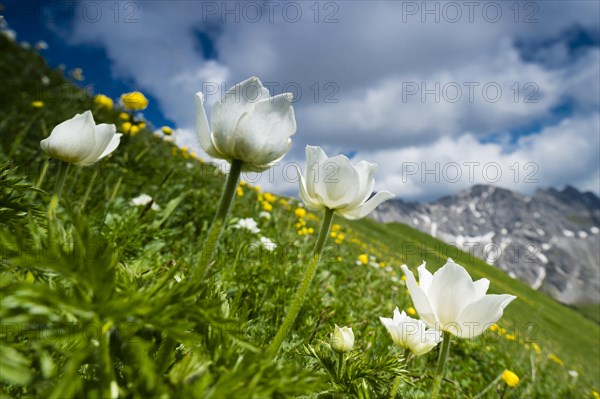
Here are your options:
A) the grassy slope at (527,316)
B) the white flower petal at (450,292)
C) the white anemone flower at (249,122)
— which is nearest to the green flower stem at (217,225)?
the white anemone flower at (249,122)

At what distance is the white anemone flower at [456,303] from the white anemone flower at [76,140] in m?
1.20

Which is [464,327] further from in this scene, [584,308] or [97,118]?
[584,308]

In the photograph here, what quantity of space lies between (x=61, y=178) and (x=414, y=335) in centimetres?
143

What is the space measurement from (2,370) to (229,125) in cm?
64

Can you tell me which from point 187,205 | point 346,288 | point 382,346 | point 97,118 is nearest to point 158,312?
point 382,346

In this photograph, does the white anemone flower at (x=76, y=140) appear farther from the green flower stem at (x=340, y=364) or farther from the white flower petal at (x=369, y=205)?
the green flower stem at (x=340, y=364)

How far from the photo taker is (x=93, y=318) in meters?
0.62

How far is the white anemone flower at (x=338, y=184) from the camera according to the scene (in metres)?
1.21

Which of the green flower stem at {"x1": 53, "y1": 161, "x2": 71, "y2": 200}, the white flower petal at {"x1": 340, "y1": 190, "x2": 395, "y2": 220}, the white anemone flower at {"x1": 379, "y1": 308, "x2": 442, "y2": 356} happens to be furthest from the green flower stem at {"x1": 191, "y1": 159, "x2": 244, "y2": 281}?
the white anemone flower at {"x1": 379, "y1": 308, "x2": 442, "y2": 356}

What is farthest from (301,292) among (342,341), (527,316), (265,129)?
(527,316)

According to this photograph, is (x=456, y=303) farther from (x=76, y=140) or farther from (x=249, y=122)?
(x=76, y=140)

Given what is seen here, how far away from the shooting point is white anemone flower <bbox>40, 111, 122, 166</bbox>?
1291 millimetres

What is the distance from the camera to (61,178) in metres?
1.26

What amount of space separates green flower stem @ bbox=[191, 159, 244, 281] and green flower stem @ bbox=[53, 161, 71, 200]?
0.59 metres
